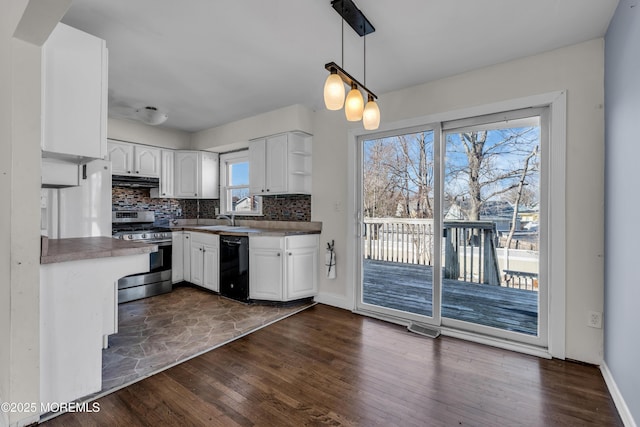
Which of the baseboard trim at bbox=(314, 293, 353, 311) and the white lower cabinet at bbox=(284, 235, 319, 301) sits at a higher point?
the white lower cabinet at bbox=(284, 235, 319, 301)

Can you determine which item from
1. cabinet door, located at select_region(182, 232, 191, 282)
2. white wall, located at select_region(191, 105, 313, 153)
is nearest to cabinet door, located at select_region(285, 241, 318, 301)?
white wall, located at select_region(191, 105, 313, 153)

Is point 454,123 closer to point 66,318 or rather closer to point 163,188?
point 66,318

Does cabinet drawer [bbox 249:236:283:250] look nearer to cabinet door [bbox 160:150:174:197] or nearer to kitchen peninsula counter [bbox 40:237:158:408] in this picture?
kitchen peninsula counter [bbox 40:237:158:408]

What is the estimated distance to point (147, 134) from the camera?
4395 millimetres

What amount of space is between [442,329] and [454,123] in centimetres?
196

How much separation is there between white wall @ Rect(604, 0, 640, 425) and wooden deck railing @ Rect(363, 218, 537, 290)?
740 mm

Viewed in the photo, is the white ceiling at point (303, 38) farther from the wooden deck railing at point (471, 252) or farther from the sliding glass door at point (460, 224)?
the wooden deck railing at point (471, 252)

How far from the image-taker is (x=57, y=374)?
1668 mm

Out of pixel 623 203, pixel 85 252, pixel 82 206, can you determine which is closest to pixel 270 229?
pixel 82 206

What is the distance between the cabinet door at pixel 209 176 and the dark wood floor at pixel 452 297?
114 inches

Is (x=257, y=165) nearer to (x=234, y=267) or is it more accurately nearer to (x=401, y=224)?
(x=234, y=267)

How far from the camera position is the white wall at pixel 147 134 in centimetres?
405

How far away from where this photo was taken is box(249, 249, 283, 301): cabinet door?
346 cm

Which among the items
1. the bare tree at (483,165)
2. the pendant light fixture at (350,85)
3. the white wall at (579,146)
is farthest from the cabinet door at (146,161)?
the white wall at (579,146)
